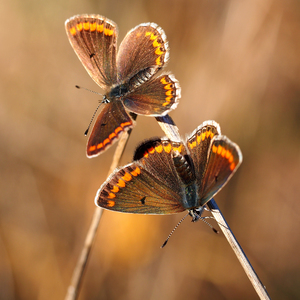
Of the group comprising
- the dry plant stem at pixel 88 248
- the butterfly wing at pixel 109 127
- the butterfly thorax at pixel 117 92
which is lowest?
the dry plant stem at pixel 88 248

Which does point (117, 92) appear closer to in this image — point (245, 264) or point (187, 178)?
point (187, 178)

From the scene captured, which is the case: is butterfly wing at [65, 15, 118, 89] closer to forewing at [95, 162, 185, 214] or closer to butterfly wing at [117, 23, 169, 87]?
butterfly wing at [117, 23, 169, 87]

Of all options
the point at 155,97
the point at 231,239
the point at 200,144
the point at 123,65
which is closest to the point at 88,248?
the point at 231,239

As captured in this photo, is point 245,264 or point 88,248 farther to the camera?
point 88,248

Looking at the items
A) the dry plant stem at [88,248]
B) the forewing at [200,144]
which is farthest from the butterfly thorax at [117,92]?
the forewing at [200,144]

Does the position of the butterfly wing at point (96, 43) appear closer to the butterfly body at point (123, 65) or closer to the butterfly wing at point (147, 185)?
the butterfly body at point (123, 65)

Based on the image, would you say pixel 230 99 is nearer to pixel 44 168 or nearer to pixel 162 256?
pixel 162 256

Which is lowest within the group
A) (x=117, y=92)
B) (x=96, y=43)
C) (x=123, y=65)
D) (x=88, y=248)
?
(x=88, y=248)

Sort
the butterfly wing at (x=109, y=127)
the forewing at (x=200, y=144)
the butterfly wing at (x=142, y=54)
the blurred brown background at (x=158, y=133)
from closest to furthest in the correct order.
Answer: the butterfly wing at (x=109, y=127) < the forewing at (x=200, y=144) < the butterfly wing at (x=142, y=54) < the blurred brown background at (x=158, y=133)
